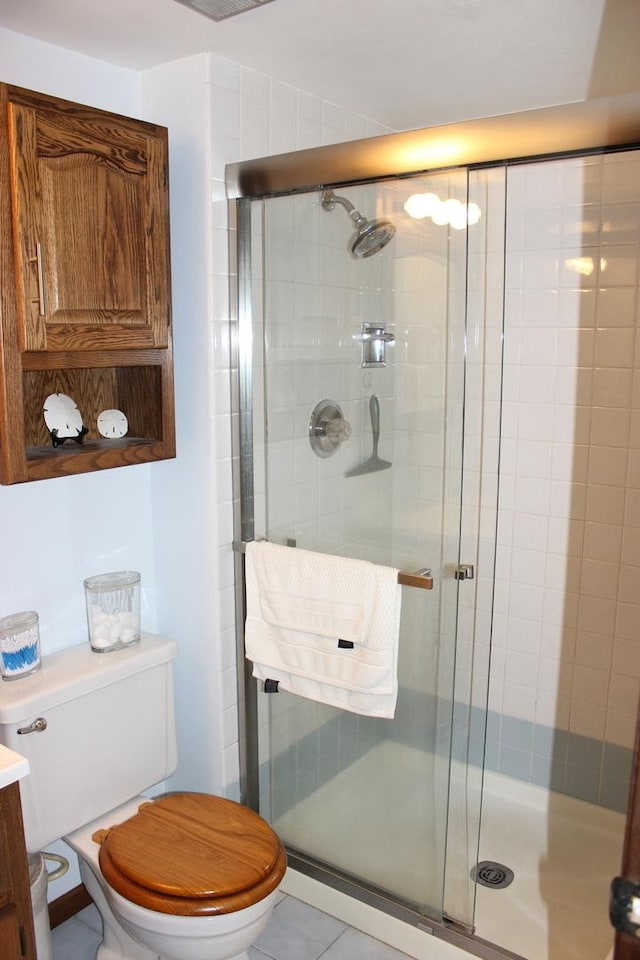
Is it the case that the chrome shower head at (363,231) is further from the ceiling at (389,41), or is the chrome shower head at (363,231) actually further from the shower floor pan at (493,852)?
the shower floor pan at (493,852)

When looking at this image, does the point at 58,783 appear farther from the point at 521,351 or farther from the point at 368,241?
the point at 521,351

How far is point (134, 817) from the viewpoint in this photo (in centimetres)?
189

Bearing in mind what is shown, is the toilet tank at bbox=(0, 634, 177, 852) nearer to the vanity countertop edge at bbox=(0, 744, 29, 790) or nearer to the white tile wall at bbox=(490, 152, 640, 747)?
the vanity countertop edge at bbox=(0, 744, 29, 790)

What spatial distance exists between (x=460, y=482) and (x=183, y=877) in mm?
1046

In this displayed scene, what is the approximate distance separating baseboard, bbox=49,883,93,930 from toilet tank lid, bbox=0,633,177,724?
681 millimetres

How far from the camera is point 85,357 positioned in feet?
5.93

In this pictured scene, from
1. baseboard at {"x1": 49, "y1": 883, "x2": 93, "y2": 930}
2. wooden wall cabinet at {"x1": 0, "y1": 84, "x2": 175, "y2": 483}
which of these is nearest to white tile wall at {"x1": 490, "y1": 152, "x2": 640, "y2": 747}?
wooden wall cabinet at {"x1": 0, "y1": 84, "x2": 175, "y2": 483}

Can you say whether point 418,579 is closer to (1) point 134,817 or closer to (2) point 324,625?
(2) point 324,625

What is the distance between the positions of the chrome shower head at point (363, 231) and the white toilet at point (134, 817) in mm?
1149

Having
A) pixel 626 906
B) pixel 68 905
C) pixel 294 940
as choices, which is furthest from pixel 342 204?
pixel 68 905

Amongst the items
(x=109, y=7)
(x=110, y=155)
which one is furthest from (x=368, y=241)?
(x=109, y=7)

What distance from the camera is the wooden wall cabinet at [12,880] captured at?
4.67 feet

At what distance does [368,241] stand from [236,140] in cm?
46

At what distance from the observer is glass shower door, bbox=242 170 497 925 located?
1854 mm
